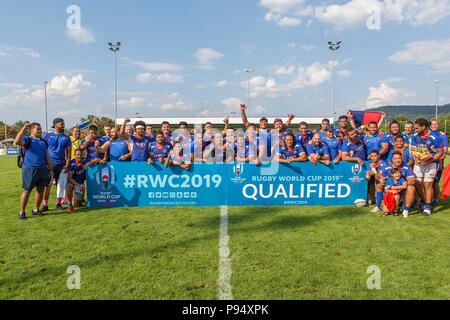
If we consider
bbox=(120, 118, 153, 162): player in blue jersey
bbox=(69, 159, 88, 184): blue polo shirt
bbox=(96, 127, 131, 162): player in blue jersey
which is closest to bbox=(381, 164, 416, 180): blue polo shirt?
bbox=(120, 118, 153, 162): player in blue jersey

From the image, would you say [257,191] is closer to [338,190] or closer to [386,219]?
[338,190]

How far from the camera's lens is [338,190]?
6.86m

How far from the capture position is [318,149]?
6.93 metres

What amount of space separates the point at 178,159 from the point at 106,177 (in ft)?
5.79

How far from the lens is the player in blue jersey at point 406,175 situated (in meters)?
6.11

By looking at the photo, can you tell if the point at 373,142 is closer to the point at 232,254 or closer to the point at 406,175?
the point at 406,175

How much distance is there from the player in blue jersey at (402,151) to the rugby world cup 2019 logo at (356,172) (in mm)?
629

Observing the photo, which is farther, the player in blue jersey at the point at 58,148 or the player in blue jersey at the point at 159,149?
the player in blue jersey at the point at 159,149

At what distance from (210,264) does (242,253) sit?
553 mm

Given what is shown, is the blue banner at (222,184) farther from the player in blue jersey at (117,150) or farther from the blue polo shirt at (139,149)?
the player in blue jersey at (117,150)

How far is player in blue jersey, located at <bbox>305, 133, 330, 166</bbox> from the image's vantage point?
21.9ft

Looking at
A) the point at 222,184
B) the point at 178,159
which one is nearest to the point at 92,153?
the point at 178,159

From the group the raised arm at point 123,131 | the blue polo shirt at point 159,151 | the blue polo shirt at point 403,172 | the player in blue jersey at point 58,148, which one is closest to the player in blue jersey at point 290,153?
the blue polo shirt at point 403,172
